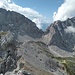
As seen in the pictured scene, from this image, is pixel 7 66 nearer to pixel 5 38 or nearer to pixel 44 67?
pixel 5 38

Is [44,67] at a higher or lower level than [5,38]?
lower

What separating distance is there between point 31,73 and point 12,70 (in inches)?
337

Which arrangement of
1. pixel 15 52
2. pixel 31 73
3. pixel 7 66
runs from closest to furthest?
pixel 31 73
pixel 7 66
pixel 15 52

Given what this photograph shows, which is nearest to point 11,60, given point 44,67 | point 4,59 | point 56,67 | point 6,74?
point 4,59

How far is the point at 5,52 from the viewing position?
9438 centimetres

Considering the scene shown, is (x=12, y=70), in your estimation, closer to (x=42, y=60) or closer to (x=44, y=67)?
(x=44, y=67)

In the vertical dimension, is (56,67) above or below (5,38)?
below

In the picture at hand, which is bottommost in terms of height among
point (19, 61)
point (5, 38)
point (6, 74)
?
point (6, 74)

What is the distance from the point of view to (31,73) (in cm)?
8256

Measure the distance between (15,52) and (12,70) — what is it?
39.4ft

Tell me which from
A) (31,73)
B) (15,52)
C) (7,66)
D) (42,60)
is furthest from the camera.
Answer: (42,60)

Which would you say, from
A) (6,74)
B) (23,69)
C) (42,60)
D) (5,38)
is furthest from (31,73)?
(42,60)

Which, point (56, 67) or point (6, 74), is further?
point (56, 67)

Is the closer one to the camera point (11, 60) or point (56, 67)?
point (11, 60)
